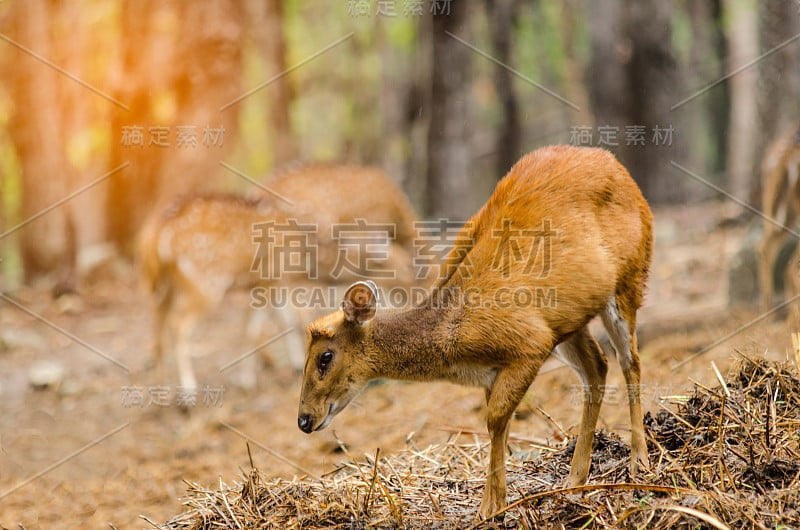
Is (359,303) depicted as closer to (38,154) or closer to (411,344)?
(411,344)

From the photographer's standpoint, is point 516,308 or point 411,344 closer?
point 516,308

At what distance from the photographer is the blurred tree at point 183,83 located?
12.8m

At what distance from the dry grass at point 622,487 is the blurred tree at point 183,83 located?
9.23m

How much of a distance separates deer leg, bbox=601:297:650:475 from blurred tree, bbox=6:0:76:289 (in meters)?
10.6

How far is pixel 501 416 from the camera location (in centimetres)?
384

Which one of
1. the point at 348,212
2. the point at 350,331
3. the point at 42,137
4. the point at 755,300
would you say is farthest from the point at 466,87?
the point at 350,331

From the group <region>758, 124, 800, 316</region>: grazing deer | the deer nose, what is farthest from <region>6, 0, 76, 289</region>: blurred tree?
the deer nose

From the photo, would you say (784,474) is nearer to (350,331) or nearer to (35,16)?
(350,331)

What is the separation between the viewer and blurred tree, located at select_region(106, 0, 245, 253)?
12812 mm

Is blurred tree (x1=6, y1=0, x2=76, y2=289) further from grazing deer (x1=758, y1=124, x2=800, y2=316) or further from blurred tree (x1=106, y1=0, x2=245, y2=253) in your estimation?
grazing deer (x1=758, y1=124, x2=800, y2=316)

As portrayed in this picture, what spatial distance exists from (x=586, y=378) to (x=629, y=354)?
0.92 ft
